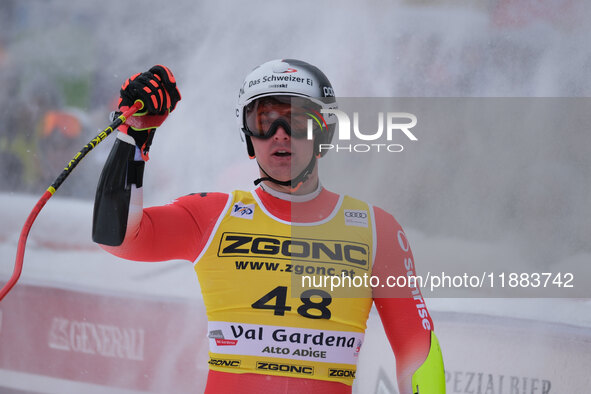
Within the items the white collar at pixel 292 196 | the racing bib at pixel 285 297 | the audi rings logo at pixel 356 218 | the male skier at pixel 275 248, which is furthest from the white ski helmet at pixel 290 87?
the racing bib at pixel 285 297

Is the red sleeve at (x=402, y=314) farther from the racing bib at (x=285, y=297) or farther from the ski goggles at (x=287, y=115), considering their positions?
the ski goggles at (x=287, y=115)

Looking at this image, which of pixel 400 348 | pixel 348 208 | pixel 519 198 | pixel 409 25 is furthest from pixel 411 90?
Answer: pixel 400 348

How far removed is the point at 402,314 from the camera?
2336mm

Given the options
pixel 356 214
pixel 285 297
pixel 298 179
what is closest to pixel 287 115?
pixel 298 179

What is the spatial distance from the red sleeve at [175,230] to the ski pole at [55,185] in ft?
0.87

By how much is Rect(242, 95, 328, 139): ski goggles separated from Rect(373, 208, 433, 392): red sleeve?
0.50 m

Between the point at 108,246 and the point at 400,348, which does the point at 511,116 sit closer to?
the point at 400,348

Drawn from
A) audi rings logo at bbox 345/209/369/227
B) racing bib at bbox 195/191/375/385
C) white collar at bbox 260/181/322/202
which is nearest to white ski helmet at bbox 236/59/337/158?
white collar at bbox 260/181/322/202

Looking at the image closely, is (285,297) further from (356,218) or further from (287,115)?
(287,115)

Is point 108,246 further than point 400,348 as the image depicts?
No

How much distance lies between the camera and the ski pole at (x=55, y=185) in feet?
6.51

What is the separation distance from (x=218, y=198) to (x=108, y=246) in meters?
0.50

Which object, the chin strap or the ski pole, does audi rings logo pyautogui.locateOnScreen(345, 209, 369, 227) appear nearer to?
the chin strap

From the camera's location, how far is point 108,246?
7.04 feet
